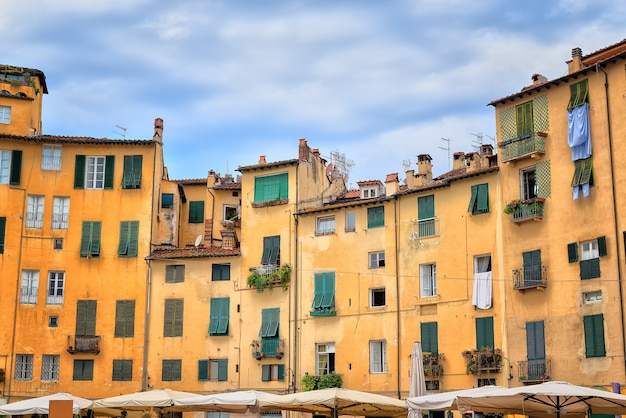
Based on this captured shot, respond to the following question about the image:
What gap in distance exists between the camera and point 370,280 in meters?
47.5

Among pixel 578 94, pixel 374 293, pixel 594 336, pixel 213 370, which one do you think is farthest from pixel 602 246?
pixel 213 370

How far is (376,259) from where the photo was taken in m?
47.7

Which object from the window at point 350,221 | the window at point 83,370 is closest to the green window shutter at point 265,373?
the window at point 350,221

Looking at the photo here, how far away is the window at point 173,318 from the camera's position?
52281mm

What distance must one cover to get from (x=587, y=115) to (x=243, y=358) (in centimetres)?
2406

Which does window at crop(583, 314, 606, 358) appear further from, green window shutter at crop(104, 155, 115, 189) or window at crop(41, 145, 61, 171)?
window at crop(41, 145, 61, 171)

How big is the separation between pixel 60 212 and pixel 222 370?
13911 millimetres

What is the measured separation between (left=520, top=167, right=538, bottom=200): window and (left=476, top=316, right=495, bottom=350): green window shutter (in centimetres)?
608

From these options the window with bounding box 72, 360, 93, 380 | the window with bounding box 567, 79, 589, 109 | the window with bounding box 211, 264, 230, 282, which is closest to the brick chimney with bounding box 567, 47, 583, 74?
the window with bounding box 567, 79, 589, 109

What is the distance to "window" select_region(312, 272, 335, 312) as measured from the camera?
160ft

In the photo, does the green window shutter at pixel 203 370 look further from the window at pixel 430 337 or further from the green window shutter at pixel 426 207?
the green window shutter at pixel 426 207

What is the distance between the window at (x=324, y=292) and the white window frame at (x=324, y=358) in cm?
208

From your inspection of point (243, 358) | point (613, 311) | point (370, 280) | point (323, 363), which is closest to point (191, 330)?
point (243, 358)

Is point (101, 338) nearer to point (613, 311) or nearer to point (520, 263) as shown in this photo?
point (520, 263)
